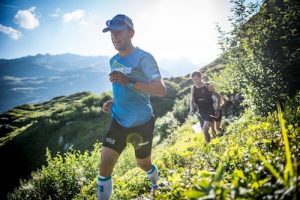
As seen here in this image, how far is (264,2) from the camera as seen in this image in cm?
1364

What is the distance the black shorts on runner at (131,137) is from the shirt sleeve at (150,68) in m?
0.83

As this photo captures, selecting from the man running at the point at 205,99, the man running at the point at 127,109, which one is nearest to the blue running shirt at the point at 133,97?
the man running at the point at 127,109

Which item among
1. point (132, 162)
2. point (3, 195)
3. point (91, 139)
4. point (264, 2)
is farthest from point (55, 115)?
point (264, 2)

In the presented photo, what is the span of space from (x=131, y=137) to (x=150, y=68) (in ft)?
3.91

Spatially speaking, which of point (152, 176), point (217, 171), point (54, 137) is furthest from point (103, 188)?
point (54, 137)

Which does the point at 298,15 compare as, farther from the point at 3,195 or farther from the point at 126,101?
the point at 3,195

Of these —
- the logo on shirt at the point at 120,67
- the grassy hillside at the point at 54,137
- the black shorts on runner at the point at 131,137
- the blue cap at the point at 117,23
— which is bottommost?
the grassy hillside at the point at 54,137

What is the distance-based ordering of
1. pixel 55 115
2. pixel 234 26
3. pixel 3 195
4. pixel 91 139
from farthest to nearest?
pixel 55 115, pixel 91 139, pixel 3 195, pixel 234 26

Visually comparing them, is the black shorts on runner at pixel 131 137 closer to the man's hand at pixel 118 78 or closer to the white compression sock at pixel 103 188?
the white compression sock at pixel 103 188

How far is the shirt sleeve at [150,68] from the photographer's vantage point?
479 centimetres

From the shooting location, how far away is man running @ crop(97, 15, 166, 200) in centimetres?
489

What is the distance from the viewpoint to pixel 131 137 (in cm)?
513

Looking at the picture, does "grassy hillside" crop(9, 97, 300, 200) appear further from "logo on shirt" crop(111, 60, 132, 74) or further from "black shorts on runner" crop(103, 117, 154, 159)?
"logo on shirt" crop(111, 60, 132, 74)

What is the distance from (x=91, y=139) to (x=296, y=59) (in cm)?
2873
